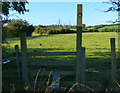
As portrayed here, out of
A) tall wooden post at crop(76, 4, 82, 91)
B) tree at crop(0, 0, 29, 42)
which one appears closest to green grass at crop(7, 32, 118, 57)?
tree at crop(0, 0, 29, 42)

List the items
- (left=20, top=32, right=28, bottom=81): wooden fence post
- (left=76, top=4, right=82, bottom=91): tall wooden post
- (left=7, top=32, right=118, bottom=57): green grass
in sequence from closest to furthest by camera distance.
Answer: (left=76, top=4, right=82, bottom=91): tall wooden post < (left=20, top=32, right=28, bottom=81): wooden fence post < (left=7, top=32, right=118, bottom=57): green grass

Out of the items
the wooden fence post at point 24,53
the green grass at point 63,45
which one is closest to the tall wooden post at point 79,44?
the wooden fence post at point 24,53

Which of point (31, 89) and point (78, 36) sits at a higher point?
point (78, 36)

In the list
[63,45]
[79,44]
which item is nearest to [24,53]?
[79,44]

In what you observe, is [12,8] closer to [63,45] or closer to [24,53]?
[24,53]

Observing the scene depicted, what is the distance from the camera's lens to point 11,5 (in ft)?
18.5

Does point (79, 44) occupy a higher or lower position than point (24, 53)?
higher

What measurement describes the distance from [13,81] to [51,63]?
1.28 meters

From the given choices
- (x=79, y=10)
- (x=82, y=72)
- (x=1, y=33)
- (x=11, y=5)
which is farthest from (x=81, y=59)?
(x=11, y=5)

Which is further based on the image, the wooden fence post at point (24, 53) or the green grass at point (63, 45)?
the green grass at point (63, 45)

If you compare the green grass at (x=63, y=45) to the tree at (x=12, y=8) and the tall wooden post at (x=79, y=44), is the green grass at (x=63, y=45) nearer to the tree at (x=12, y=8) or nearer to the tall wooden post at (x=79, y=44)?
the tree at (x=12, y=8)

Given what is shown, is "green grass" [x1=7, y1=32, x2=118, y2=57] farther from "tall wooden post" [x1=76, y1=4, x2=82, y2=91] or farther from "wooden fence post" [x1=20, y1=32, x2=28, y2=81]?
"tall wooden post" [x1=76, y1=4, x2=82, y2=91]

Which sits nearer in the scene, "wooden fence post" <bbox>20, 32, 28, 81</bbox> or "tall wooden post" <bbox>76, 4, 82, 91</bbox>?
"tall wooden post" <bbox>76, 4, 82, 91</bbox>

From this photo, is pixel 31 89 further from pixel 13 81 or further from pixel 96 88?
pixel 96 88
